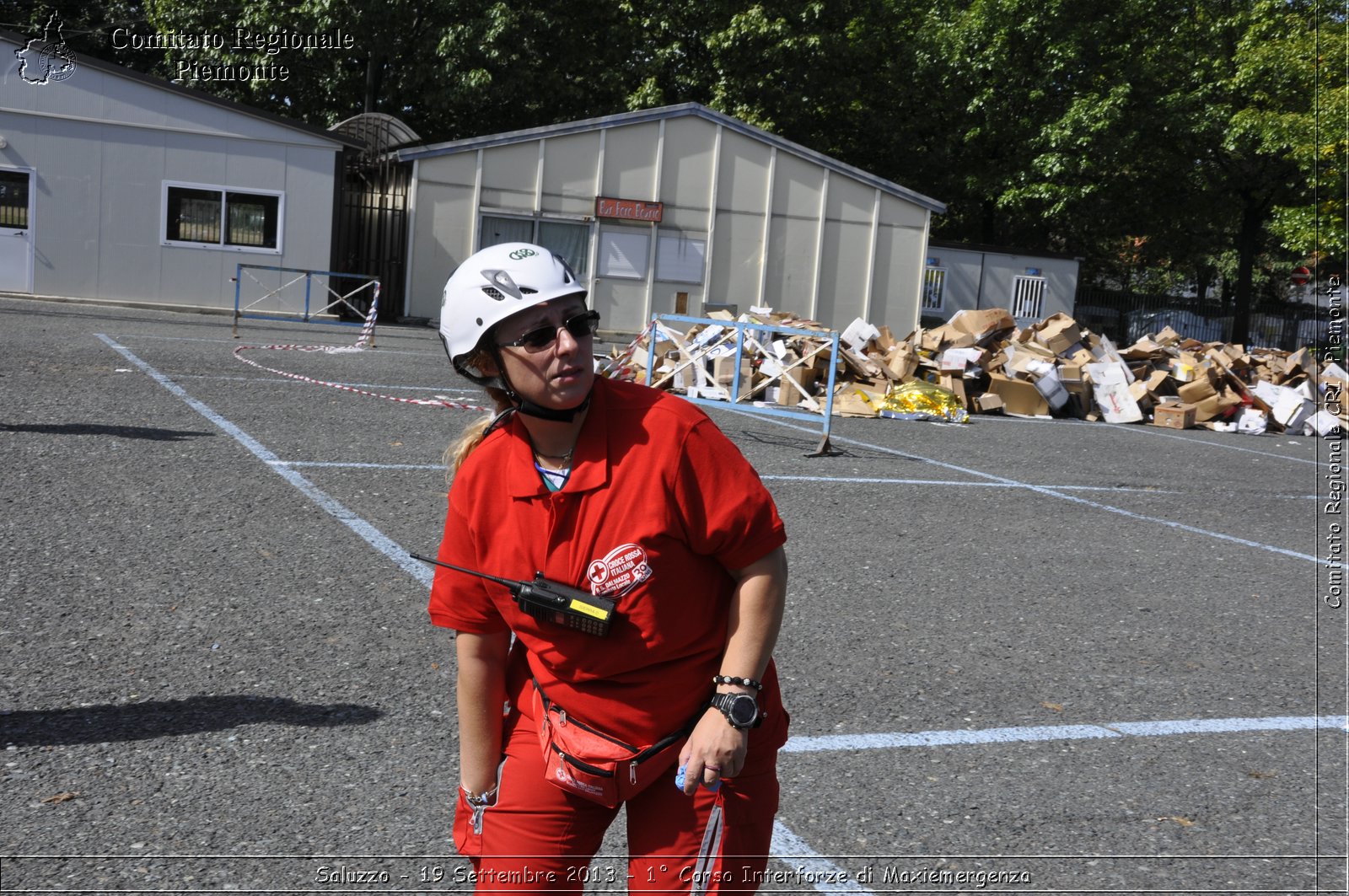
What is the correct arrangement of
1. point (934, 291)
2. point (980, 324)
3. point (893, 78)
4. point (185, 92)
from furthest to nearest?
point (893, 78) → point (934, 291) → point (185, 92) → point (980, 324)

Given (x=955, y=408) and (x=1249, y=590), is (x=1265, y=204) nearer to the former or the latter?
(x=955, y=408)

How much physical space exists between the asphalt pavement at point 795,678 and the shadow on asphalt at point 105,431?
47 millimetres

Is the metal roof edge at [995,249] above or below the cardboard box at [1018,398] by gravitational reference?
above

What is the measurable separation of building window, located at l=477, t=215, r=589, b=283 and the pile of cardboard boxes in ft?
31.7

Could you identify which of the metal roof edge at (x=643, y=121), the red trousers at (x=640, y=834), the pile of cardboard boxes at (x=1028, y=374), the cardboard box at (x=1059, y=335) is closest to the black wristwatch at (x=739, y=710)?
the red trousers at (x=640, y=834)

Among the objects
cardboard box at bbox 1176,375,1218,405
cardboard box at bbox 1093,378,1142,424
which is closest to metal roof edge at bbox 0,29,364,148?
cardboard box at bbox 1093,378,1142,424

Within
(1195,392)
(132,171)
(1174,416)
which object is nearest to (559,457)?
(1174,416)

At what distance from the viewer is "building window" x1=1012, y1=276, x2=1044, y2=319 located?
1283 inches

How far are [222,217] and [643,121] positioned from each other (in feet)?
30.5

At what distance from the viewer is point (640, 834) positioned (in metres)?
2.25

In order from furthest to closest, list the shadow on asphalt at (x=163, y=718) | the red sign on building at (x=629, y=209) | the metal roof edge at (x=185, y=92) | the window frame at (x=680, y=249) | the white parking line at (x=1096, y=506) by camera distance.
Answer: the window frame at (x=680, y=249) < the red sign on building at (x=629, y=209) < the metal roof edge at (x=185, y=92) < the white parking line at (x=1096, y=506) < the shadow on asphalt at (x=163, y=718)

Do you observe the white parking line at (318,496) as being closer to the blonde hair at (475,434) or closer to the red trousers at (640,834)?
the blonde hair at (475,434)

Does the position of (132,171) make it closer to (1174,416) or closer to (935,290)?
(935,290)

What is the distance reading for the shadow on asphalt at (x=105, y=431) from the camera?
8922 millimetres
